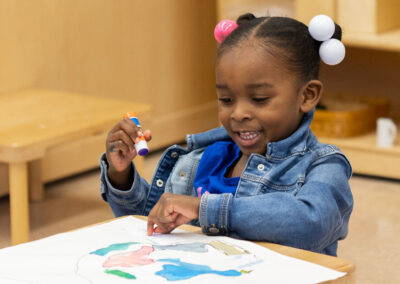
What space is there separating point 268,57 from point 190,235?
12.6 inches

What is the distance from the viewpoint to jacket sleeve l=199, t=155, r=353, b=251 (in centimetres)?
118

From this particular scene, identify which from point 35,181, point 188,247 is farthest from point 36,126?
point 188,247

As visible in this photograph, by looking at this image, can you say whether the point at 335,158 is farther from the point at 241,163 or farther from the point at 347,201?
the point at 241,163

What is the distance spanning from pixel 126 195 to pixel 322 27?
0.43 metres

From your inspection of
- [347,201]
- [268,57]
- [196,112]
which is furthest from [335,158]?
[196,112]

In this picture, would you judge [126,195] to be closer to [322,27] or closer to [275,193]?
[275,193]

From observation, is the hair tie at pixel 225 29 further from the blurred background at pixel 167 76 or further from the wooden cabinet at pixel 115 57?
the wooden cabinet at pixel 115 57

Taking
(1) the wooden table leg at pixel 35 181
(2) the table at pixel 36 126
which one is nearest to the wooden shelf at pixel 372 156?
(2) the table at pixel 36 126

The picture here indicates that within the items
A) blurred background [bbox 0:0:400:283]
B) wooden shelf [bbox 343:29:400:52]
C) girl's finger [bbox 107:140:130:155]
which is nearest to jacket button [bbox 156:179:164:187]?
girl's finger [bbox 107:140:130:155]

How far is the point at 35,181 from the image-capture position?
9.62 feet

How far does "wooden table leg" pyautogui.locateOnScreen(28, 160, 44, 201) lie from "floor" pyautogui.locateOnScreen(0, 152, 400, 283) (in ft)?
0.12

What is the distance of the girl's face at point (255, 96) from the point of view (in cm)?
130

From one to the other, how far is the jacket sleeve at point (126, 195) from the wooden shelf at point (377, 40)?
1.73 metres

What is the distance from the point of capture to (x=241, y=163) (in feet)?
4.69
